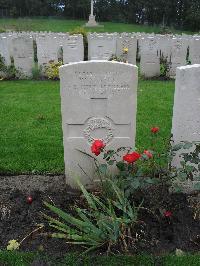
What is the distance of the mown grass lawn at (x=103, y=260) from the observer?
3.09m

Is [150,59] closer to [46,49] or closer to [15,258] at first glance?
[46,49]

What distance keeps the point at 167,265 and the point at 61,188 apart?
168 centimetres

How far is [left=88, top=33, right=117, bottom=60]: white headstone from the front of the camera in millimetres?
10914

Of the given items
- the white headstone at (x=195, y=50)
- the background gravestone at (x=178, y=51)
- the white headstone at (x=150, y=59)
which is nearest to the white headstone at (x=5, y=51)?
the white headstone at (x=150, y=59)

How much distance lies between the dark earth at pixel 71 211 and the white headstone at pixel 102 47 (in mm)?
7260

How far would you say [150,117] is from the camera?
676 centimetres

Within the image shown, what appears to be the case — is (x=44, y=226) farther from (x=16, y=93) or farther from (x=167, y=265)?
(x=16, y=93)

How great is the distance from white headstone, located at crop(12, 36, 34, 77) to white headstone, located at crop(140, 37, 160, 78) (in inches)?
124

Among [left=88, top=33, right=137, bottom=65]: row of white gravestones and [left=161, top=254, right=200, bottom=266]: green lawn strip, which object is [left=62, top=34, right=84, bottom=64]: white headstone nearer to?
[left=88, top=33, right=137, bottom=65]: row of white gravestones

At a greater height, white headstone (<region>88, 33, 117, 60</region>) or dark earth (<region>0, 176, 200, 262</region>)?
white headstone (<region>88, 33, 117, 60</region>)

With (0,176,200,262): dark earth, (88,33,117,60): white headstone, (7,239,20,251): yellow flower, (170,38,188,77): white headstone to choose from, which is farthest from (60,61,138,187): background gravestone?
(88,33,117,60): white headstone

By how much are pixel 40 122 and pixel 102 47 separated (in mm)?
5085

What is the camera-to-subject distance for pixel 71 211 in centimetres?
380

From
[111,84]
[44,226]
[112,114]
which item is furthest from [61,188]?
[111,84]
